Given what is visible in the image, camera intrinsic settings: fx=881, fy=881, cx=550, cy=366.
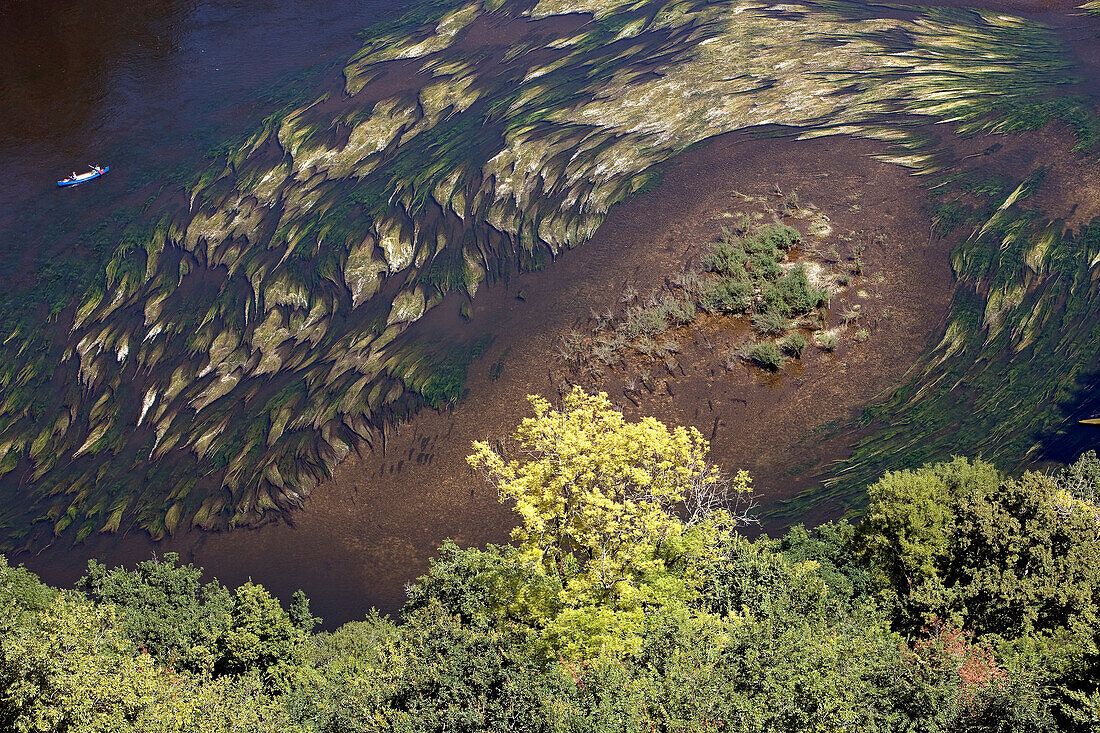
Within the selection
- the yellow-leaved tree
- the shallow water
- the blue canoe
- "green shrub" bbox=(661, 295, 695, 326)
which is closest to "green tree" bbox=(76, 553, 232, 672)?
the yellow-leaved tree

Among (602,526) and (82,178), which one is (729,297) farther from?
(82,178)

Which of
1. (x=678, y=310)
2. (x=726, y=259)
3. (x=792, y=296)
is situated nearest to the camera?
(x=792, y=296)

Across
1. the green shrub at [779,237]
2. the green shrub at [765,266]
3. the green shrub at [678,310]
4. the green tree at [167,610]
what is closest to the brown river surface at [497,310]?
the green shrub at [678,310]

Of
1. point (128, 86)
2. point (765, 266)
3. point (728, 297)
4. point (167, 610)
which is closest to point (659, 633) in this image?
point (167, 610)

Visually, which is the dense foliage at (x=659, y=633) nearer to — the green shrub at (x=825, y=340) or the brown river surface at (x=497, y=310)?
the brown river surface at (x=497, y=310)

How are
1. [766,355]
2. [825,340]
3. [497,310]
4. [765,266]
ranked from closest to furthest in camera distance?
[766,355] < [825,340] < [765,266] < [497,310]

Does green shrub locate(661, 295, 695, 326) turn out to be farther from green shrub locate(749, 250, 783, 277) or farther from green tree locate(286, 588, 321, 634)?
green tree locate(286, 588, 321, 634)

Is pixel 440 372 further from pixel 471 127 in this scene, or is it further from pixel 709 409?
pixel 471 127

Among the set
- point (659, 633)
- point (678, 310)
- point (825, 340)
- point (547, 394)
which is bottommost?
point (547, 394)

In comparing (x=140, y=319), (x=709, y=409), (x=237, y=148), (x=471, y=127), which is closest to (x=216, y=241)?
(x=140, y=319)
